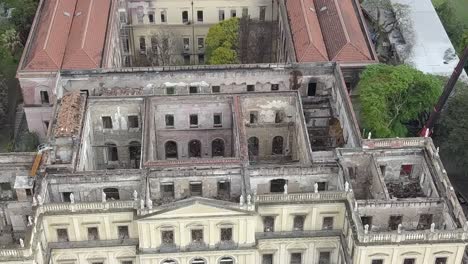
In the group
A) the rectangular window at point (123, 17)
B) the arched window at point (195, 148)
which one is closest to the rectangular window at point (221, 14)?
the rectangular window at point (123, 17)

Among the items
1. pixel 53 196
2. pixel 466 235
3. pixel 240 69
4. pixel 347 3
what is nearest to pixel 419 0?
pixel 347 3

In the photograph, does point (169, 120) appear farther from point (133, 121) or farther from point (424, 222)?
point (424, 222)

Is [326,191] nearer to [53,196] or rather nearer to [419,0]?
[53,196]

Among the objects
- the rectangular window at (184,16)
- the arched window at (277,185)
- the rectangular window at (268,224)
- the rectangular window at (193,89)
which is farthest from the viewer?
the rectangular window at (184,16)

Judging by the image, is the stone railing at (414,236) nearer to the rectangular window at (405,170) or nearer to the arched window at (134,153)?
the rectangular window at (405,170)

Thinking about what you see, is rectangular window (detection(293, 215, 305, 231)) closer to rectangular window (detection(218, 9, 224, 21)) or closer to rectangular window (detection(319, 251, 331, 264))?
rectangular window (detection(319, 251, 331, 264))

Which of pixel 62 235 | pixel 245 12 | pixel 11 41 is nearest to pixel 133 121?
pixel 62 235
